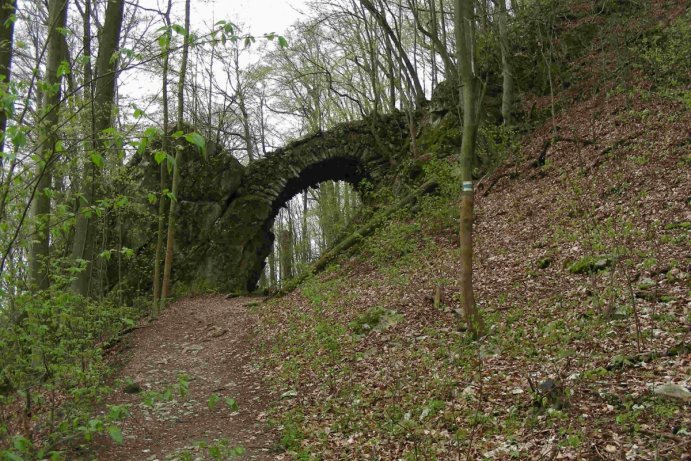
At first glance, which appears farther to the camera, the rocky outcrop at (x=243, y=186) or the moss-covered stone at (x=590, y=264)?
the rocky outcrop at (x=243, y=186)

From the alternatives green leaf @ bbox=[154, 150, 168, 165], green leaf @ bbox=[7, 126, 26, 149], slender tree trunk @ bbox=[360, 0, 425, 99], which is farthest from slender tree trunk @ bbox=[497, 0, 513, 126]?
green leaf @ bbox=[7, 126, 26, 149]

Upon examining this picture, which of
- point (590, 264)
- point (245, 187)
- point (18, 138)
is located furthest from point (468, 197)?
point (245, 187)

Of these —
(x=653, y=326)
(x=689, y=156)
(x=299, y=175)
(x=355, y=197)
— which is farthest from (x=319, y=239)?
(x=653, y=326)

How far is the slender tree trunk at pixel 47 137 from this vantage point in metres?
2.45

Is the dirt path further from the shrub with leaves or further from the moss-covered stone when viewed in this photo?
the moss-covered stone

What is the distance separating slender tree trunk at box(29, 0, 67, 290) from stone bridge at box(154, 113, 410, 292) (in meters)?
9.81

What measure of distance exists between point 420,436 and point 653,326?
8.55 ft

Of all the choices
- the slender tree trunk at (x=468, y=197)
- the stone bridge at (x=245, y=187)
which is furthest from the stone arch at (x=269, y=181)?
the slender tree trunk at (x=468, y=197)

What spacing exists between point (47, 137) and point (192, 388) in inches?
228

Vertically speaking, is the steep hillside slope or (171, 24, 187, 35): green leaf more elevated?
(171, 24, 187, 35): green leaf

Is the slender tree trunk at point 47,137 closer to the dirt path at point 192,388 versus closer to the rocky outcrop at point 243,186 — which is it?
the dirt path at point 192,388

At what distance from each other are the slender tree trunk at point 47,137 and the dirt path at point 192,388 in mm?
1326

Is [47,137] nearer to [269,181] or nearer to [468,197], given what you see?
[468,197]

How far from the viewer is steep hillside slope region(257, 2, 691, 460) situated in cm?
384
